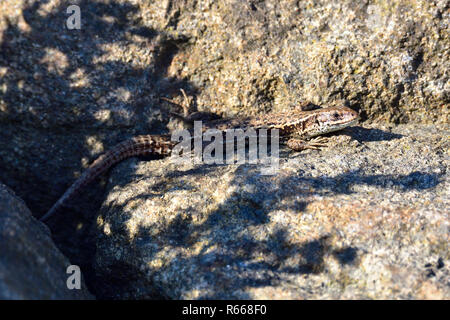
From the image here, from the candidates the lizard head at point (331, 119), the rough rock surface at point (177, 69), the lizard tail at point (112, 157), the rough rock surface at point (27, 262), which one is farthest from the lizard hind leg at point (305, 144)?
the rough rock surface at point (27, 262)

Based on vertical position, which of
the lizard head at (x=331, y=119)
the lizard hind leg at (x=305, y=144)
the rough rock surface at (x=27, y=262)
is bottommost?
the rough rock surface at (x=27, y=262)

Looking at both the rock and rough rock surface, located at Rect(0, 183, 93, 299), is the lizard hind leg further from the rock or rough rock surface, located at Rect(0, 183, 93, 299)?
rough rock surface, located at Rect(0, 183, 93, 299)

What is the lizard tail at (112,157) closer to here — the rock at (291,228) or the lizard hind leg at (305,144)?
the rock at (291,228)

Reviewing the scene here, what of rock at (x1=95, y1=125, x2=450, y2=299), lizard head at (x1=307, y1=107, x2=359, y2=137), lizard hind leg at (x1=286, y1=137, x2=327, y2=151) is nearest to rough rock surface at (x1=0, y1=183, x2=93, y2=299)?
rock at (x1=95, y1=125, x2=450, y2=299)

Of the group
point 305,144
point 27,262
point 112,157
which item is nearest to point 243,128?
point 305,144

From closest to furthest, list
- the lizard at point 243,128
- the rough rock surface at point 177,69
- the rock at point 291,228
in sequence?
the rock at point 291,228, the rough rock surface at point 177,69, the lizard at point 243,128
